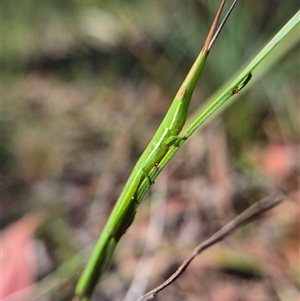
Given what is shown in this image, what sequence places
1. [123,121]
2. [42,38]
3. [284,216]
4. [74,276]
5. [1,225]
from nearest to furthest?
[74,276] < [284,216] < [1,225] < [123,121] < [42,38]

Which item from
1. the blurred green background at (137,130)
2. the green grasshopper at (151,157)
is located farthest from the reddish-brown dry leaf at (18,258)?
the green grasshopper at (151,157)

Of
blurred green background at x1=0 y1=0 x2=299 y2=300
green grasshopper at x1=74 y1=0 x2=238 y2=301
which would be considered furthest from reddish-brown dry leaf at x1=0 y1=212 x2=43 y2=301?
green grasshopper at x1=74 y1=0 x2=238 y2=301

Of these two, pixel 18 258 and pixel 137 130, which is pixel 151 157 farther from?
pixel 137 130

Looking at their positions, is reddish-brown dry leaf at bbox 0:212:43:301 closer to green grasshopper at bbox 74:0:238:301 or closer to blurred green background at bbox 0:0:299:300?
blurred green background at bbox 0:0:299:300

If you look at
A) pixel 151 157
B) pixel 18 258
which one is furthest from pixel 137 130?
pixel 151 157

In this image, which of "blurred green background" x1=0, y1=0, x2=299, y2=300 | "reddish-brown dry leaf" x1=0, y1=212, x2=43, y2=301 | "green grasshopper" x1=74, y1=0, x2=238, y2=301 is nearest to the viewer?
"green grasshopper" x1=74, y1=0, x2=238, y2=301

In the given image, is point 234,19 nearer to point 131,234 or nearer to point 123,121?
point 123,121

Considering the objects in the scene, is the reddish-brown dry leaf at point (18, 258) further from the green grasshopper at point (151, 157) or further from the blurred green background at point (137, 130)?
the green grasshopper at point (151, 157)

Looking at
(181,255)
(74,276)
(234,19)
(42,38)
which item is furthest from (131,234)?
(42,38)

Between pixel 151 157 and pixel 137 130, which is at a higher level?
pixel 137 130
